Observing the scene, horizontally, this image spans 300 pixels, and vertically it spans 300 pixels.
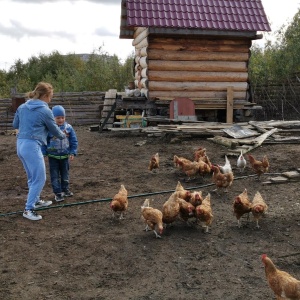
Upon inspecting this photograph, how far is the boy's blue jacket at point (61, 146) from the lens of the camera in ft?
22.3

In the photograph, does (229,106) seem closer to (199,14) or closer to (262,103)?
(199,14)

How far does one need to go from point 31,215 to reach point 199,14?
10.8 meters

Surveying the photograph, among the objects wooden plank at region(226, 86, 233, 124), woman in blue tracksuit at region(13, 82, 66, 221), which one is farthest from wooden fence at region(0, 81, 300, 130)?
woman in blue tracksuit at region(13, 82, 66, 221)

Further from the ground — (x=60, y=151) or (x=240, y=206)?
(x=60, y=151)

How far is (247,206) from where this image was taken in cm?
580

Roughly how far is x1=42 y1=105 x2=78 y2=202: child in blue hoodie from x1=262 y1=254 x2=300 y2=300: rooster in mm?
3833

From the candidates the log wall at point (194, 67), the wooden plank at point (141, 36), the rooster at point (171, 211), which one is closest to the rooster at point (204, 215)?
the rooster at point (171, 211)

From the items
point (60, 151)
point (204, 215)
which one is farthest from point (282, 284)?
point (60, 151)

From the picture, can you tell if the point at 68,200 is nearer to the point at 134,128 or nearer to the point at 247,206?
the point at 247,206

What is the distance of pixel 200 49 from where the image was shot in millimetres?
15031

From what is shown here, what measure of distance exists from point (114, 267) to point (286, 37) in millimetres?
26689

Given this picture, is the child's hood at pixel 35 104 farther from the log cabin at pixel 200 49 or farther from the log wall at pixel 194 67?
the log wall at pixel 194 67

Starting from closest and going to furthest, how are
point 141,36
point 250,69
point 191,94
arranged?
point 191,94
point 141,36
point 250,69

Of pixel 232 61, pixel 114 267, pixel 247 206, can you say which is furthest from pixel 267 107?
pixel 114 267
